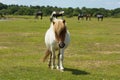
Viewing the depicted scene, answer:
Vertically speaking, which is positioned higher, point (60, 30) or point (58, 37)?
point (60, 30)

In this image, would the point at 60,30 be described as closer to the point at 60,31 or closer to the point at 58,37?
the point at 60,31

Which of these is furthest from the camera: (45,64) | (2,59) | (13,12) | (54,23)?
(13,12)

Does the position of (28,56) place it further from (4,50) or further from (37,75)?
(37,75)

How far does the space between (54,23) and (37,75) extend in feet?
7.19

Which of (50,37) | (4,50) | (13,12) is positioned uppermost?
(50,37)

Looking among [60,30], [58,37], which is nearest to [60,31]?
[60,30]

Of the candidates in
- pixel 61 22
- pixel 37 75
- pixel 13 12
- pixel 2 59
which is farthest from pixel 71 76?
pixel 13 12

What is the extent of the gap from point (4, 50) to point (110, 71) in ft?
30.8

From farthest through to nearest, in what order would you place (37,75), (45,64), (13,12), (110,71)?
1. (13,12)
2. (45,64)
3. (110,71)
4. (37,75)

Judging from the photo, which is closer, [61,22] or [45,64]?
[61,22]

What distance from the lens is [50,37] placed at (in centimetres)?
1406

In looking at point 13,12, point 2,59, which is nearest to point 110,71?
point 2,59

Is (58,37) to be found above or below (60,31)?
below

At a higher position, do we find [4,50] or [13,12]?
[4,50]
